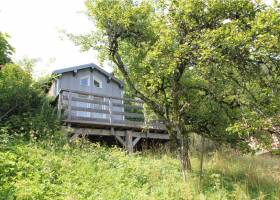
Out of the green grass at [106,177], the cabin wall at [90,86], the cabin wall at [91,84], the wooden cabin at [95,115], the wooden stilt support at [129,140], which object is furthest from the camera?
the cabin wall at [91,84]

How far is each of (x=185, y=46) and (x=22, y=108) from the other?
8.27 metres

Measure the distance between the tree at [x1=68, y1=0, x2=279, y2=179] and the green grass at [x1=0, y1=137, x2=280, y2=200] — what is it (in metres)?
1.34

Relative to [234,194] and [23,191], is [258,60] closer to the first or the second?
[234,194]

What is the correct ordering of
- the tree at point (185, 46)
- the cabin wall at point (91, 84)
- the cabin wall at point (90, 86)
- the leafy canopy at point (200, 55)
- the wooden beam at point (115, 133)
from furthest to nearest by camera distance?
the cabin wall at point (91, 84) → the cabin wall at point (90, 86) → the wooden beam at point (115, 133) → the tree at point (185, 46) → the leafy canopy at point (200, 55)

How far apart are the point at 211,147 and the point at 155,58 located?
415 inches

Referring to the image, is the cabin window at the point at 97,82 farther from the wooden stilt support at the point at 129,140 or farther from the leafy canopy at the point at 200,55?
the leafy canopy at the point at 200,55

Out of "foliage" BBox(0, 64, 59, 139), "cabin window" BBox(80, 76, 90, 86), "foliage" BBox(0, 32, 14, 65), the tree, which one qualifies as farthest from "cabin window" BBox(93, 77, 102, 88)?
"foliage" BBox(0, 32, 14, 65)

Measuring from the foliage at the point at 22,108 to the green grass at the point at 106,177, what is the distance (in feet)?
5.49

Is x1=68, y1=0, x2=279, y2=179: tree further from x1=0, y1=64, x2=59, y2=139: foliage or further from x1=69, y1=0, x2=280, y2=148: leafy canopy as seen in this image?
x1=0, y1=64, x2=59, y2=139: foliage

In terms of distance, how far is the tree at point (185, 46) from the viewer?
9922mm

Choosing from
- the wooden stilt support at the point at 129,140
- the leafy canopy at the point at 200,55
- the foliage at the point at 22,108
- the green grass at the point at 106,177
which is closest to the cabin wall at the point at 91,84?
the wooden stilt support at the point at 129,140

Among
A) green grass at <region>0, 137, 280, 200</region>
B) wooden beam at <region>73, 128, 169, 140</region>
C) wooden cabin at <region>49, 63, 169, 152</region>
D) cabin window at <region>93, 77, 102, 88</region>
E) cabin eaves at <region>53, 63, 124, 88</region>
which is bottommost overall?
green grass at <region>0, 137, 280, 200</region>

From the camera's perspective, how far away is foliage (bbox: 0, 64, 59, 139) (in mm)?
14664

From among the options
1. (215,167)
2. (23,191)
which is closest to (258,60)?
(215,167)
